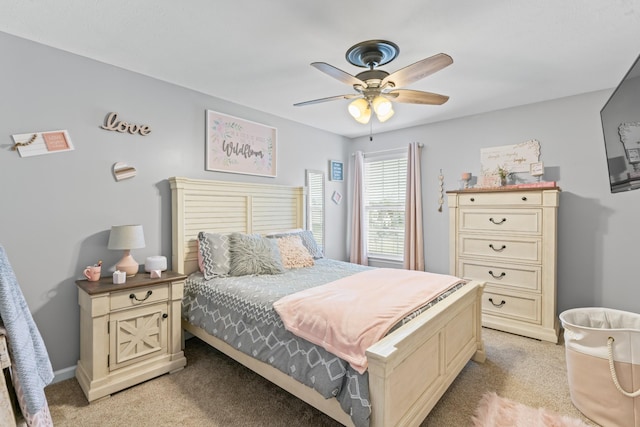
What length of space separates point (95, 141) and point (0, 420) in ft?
6.54

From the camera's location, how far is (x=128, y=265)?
240cm

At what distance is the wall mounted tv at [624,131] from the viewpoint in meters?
1.63

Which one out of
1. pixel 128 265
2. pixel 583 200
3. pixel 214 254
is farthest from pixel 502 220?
pixel 128 265

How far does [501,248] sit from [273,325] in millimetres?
2531

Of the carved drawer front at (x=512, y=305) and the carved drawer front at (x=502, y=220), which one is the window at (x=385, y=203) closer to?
the carved drawer front at (x=502, y=220)

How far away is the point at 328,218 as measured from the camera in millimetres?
4582

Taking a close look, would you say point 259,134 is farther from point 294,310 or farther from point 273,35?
point 294,310

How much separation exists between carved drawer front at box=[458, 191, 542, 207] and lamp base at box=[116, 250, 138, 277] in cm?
324

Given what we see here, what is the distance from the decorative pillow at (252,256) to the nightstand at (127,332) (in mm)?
478

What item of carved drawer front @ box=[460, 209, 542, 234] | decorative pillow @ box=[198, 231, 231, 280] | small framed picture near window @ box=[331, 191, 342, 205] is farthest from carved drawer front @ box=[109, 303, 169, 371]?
carved drawer front @ box=[460, 209, 542, 234]

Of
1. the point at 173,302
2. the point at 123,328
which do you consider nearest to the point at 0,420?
the point at 123,328

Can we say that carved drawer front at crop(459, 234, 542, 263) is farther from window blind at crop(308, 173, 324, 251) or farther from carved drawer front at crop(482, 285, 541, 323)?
window blind at crop(308, 173, 324, 251)

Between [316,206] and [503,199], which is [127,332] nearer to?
[316,206]

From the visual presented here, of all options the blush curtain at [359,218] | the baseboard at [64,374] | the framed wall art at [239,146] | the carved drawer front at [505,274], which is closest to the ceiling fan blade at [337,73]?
the framed wall art at [239,146]
